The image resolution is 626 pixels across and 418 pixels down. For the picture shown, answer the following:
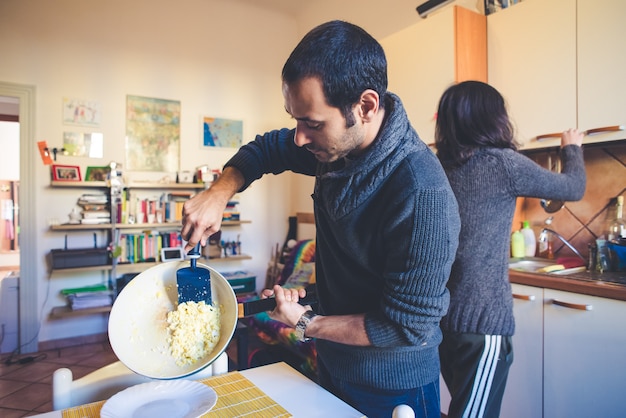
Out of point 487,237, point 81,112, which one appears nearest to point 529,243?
point 487,237

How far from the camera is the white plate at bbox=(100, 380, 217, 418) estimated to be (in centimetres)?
82

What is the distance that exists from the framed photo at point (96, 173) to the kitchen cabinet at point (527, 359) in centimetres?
314

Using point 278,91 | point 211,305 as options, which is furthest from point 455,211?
point 278,91

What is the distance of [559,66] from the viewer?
75.3 inches

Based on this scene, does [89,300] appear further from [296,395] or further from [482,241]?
[482,241]

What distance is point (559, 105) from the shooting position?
1.91 meters

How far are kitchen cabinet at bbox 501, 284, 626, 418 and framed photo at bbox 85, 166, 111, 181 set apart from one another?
3.14 m

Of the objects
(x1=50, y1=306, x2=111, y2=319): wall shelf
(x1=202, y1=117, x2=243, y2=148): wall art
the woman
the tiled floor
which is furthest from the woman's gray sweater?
(x1=202, y1=117, x2=243, y2=148): wall art

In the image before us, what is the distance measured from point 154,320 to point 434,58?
2.02m

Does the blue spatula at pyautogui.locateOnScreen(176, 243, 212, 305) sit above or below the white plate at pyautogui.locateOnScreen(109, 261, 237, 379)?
above

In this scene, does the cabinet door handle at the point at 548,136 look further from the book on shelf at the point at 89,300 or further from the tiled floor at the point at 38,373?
the book on shelf at the point at 89,300

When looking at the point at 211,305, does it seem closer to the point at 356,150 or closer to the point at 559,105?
the point at 356,150

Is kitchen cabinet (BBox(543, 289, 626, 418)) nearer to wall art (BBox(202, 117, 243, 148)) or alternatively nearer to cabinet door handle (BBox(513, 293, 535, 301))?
cabinet door handle (BBox(513, 293, 535, 301))

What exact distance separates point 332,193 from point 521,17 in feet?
5.83
